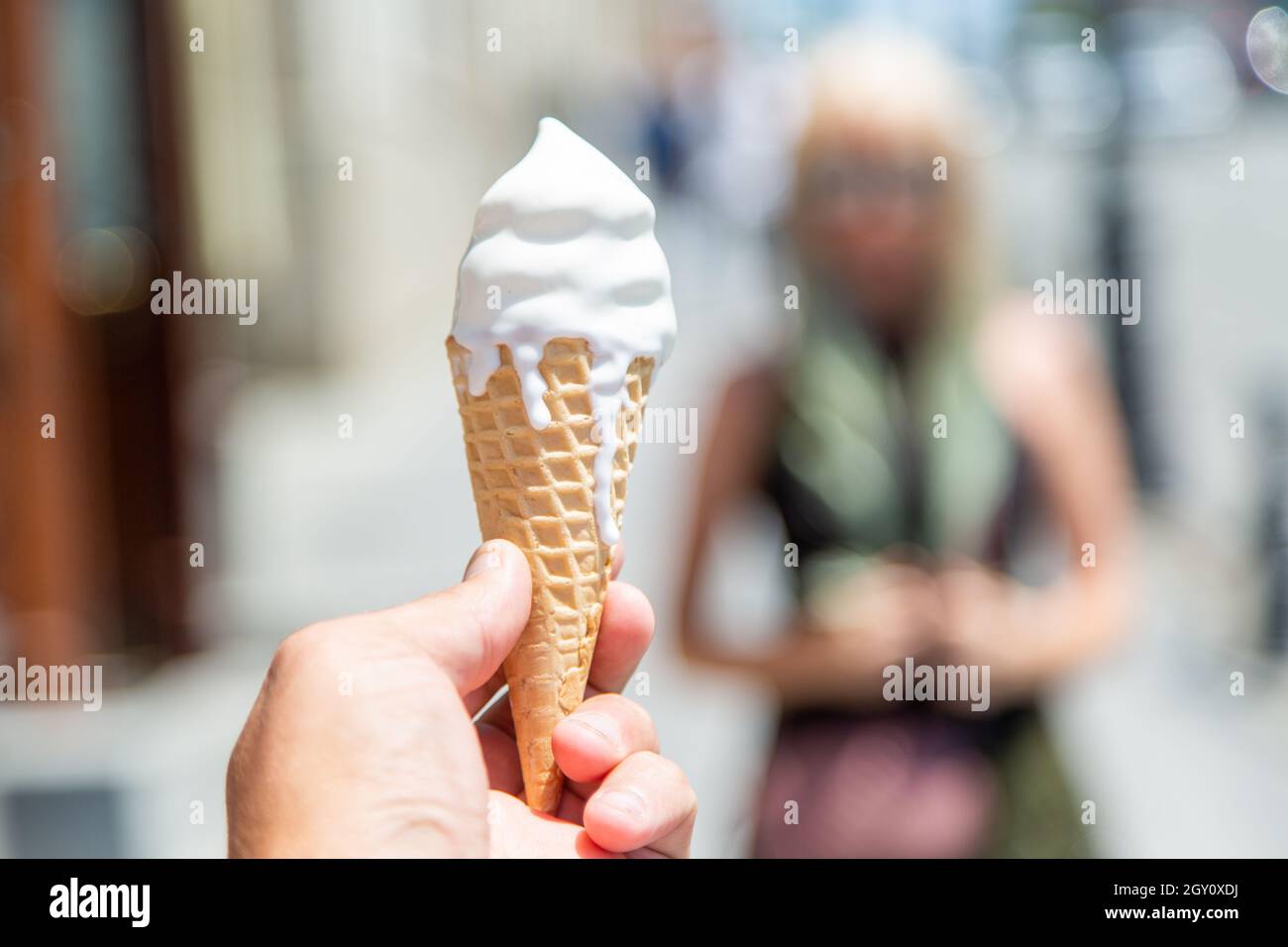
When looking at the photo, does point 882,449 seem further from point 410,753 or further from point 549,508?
point 410,753

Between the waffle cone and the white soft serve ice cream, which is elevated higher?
the white soft serve ice cream

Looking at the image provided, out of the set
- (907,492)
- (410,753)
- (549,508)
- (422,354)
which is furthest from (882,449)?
(422,354)

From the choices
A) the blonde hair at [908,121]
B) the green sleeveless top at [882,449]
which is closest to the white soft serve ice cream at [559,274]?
the green sleeveless top at [882,449]

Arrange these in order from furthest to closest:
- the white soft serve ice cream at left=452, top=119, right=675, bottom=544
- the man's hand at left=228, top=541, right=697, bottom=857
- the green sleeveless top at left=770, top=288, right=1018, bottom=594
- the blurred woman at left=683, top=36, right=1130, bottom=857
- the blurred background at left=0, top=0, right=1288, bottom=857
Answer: the blurred background at left=0, top=0, right=1288, bottom=857 < the green sleeveless top at left=770, top=288, right=1018, bottom=594 < the blurred woman at left=683, top=36, right=1130, bottom=857 < the white soft serve ice cream at left=452, top=119, right=675, bottom=544 < the man's hand at left=228, top=541, right=697, bottom=857

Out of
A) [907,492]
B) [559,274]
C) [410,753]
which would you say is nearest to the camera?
[410,753]

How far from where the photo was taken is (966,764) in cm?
211

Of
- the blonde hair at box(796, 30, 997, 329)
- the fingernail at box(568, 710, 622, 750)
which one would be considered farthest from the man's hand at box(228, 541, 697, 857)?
the blonde hair at box(796, 30, 997, 329)

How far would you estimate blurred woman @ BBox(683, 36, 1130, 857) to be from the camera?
2.11 m

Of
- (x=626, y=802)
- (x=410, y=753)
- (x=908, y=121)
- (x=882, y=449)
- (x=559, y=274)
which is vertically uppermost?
(x=908, y=121)

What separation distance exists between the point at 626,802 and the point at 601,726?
4.3 inches

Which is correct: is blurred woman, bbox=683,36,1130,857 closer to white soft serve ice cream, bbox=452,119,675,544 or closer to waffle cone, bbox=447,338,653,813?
waffle cone, bbox=447,338,653,813

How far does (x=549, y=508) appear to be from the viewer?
1502mm

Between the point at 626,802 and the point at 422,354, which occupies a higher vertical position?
the point at 422,354

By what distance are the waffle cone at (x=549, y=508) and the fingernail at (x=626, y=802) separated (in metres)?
0.12
